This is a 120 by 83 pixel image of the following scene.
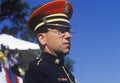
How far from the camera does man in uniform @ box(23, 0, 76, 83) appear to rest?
3.12 meters

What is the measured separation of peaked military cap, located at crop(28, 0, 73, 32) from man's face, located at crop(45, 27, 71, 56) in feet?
0.33

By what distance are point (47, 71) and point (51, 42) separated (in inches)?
8.0

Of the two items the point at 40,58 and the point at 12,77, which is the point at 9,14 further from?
the point at 40,58

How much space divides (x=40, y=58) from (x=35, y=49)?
13.3 meters

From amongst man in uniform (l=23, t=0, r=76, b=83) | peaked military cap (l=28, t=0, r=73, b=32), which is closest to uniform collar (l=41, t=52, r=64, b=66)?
man in uniform (l=23, t=0, r=76, b=83)

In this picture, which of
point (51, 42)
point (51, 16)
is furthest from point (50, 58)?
point (51, 16)

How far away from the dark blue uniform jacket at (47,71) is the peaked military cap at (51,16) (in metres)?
0.26

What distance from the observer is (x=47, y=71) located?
315 centimetres

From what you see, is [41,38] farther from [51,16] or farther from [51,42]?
[51,16]

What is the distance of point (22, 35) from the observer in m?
32.0

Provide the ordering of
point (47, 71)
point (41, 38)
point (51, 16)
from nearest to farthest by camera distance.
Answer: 1. point (47, 71)
2. point (41, 38)
3. point (51, 16)

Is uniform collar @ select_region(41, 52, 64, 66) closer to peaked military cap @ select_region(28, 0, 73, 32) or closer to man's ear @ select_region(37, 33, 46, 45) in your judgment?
man's ear @ select_region(37, 33, 46, 45)

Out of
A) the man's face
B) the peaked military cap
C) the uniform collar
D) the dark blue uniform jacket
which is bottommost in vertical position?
the dark blue uniform jacket

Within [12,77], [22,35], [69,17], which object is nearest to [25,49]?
[12,77]
